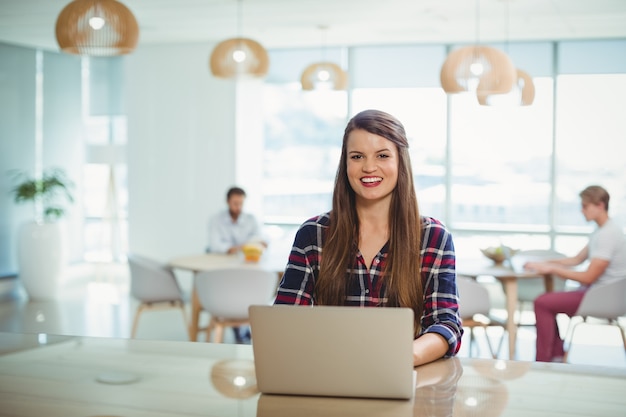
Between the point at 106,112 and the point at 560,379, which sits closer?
the point at 560,379

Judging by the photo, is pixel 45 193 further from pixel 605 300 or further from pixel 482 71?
pixel 605 300

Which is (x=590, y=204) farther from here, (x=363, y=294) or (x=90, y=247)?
(x=90, y=247)

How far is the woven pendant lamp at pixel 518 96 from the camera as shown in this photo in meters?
6.30

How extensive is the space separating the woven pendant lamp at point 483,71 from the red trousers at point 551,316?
1537 mm

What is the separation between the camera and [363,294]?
2.47 m

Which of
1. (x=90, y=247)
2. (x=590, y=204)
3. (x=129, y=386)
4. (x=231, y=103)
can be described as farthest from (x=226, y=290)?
(x=90, y=247)

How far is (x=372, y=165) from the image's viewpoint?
2402mm

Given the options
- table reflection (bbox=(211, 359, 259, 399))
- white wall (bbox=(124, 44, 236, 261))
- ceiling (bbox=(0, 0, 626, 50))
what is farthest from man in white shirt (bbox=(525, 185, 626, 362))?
white wall (bbox=(124, 44, 236, 261))

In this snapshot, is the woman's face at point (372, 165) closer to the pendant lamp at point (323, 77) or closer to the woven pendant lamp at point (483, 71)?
the woven pendant lamp at point (483, 71)

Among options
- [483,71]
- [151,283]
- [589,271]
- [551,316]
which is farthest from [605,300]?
[151,283]

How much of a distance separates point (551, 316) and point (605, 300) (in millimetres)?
395

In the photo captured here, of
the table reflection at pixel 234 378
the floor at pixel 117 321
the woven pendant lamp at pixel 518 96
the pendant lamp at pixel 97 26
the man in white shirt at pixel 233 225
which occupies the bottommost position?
the floor at pixel 117 321

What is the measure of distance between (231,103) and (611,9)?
444 centimetres

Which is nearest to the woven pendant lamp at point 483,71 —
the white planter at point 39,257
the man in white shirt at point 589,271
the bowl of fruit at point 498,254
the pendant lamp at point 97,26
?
the man in white shirt at point 589,271
